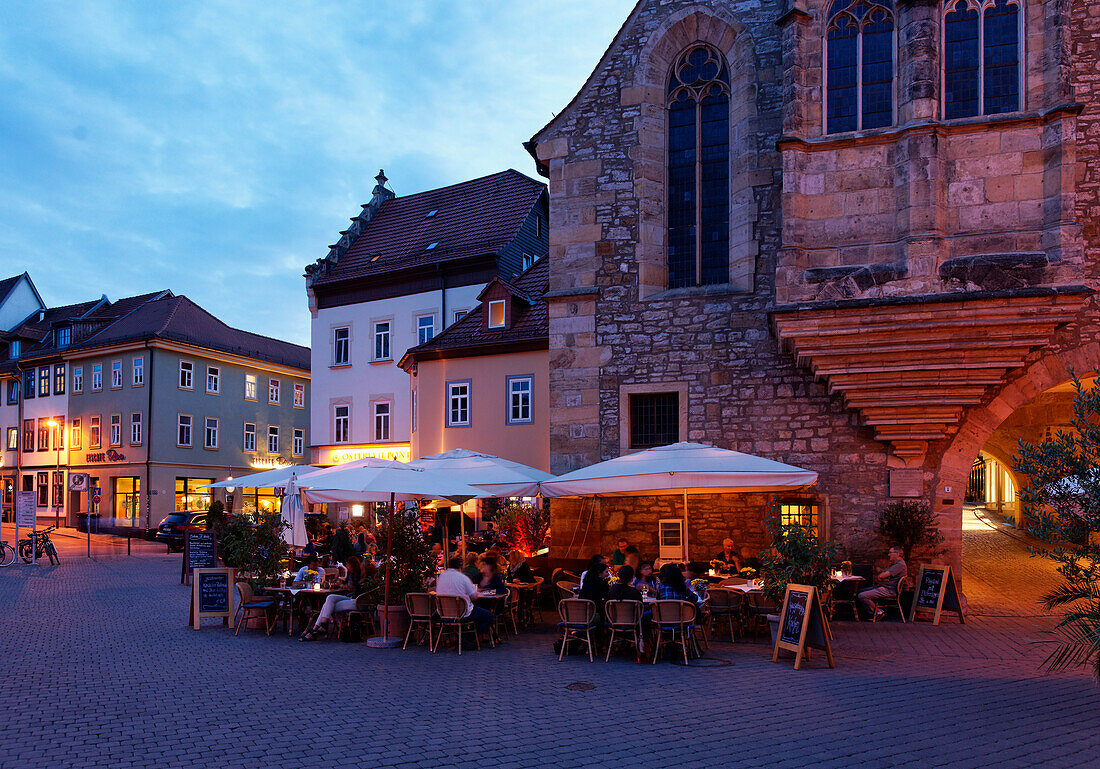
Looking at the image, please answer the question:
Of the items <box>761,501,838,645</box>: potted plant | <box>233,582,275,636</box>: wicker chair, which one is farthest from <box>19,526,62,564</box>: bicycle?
<box>761,501,838,645</box>: potted plant

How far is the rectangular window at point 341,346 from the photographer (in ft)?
113

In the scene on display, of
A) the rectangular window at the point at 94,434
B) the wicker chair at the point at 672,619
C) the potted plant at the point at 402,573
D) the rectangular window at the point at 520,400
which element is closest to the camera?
the wicker chair at the point at 672,619

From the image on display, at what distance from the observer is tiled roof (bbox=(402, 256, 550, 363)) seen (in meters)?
24.0

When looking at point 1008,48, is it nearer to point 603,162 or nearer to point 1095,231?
point 1095,231

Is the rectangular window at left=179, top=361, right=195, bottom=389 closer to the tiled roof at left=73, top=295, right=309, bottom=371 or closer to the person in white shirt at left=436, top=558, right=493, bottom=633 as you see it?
the tiled roof at left=73, top=295, right=309, bottom=371

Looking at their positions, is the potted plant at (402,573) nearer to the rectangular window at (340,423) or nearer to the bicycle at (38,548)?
the bicycle at (38,548)

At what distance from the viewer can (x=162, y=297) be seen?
156 feet

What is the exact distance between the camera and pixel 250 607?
1262 cm

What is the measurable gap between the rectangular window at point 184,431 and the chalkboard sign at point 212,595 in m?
31.0

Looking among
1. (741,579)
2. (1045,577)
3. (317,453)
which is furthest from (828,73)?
(317,453)

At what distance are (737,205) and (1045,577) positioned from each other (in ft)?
36.5

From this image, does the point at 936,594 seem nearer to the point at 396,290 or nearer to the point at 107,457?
the point at 396,290

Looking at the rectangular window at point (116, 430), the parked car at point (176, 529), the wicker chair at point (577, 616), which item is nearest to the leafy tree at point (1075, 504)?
the wicker chair at point (577, 616)

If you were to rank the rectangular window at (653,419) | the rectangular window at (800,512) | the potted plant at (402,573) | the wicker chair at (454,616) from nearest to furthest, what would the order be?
the wicker chair at (454,616), the potted plant at (402,573), the rectangular window at (800,512), the rectangular window at (653,419)
